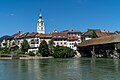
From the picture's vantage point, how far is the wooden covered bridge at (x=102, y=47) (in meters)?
72.9

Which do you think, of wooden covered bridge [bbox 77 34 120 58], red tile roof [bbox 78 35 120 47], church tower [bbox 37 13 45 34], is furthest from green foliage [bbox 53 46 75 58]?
church tower [bbox 37 13 45 34]

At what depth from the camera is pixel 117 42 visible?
71062 millimetres

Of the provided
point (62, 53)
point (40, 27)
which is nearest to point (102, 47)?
point (62, 53)

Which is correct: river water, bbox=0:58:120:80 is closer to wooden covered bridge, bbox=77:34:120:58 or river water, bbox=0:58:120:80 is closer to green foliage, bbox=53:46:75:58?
wooden covered bridge, bbox=77:34:120:58

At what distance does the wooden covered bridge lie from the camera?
72.9 metres

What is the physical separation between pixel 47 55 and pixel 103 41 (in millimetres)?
17318

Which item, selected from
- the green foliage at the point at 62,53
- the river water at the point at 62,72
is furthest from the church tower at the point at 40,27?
the river water at the point at 62,72

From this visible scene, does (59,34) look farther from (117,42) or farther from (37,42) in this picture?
(117,42)

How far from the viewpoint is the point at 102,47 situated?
269 ft

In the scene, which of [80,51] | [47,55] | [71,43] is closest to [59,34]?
[71,43]

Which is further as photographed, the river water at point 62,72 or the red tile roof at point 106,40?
the red tile roof at point 106,40

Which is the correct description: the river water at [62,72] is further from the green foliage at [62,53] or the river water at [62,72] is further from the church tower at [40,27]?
the church tower at [40,27]

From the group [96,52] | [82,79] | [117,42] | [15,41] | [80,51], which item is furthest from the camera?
[15,41]

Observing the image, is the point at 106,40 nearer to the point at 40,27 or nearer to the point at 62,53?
the point at 62,53
